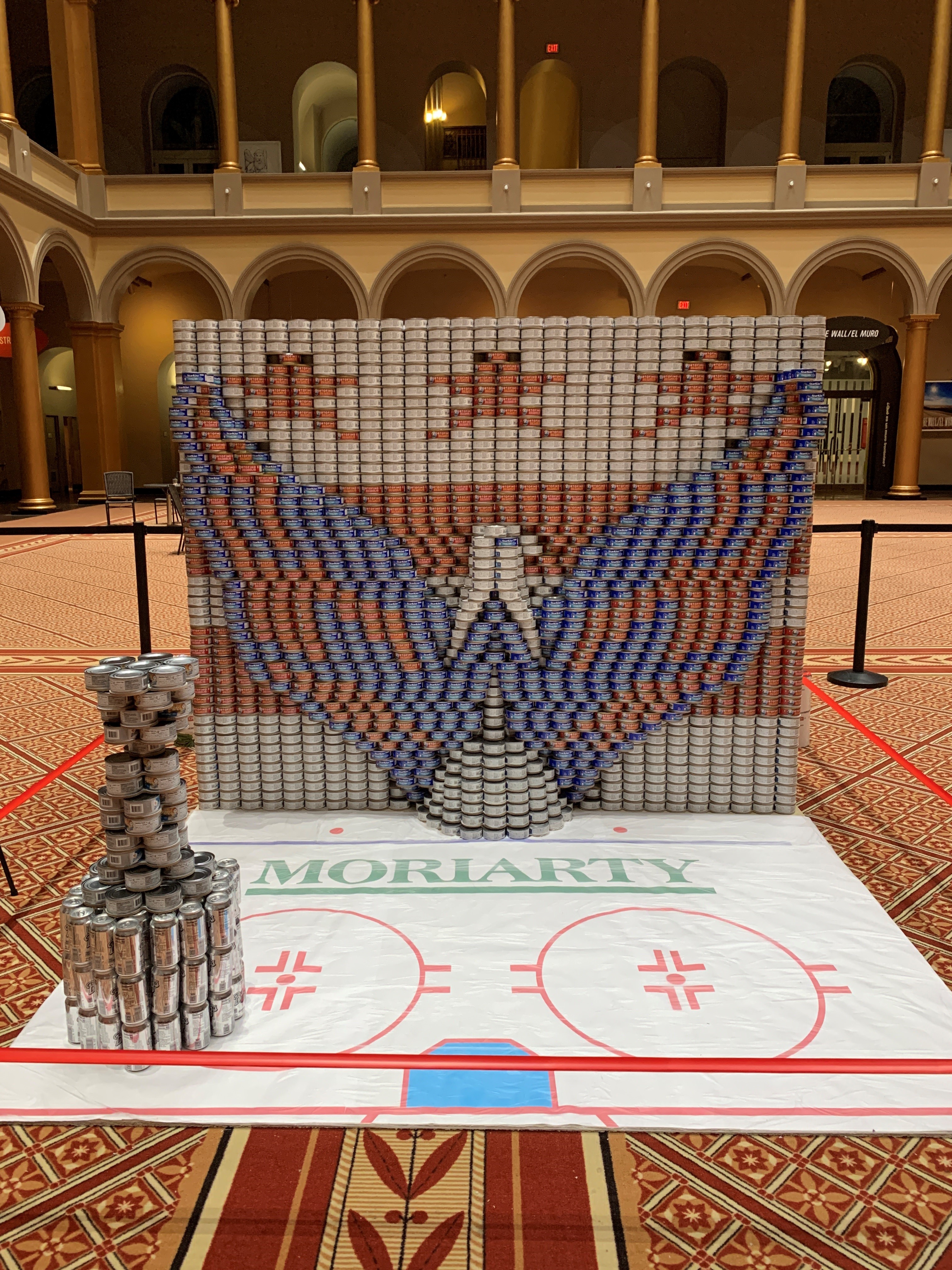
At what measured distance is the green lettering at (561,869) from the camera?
11.3 feet

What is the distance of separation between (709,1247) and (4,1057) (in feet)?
5.12

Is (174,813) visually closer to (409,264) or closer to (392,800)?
(392,800)

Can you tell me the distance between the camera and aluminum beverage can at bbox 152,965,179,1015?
8.04 ft

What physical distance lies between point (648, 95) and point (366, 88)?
542cm

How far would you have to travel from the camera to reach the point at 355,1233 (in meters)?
1.90

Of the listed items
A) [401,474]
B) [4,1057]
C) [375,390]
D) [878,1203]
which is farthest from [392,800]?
[878,1203]

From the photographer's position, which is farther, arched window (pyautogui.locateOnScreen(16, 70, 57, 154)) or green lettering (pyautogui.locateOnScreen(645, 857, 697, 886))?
arched window (pyautogui.locateOnScreen(16, 70, 57, 154))

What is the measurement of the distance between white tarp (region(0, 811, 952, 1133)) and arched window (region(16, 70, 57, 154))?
22.9m

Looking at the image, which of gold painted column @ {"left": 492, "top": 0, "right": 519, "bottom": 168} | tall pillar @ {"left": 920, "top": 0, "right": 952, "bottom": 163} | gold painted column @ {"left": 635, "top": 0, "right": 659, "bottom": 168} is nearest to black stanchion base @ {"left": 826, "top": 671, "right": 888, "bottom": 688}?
gold painted column @ {"left": 635, "top": 0, "right": 659, "bottom": 168}

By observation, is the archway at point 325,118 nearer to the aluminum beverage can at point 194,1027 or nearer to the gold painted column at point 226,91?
the gold painted column at point 226,91

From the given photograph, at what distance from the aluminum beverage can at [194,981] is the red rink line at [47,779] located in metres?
2.04

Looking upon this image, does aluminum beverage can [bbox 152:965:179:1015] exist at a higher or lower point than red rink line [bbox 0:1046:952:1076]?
lower

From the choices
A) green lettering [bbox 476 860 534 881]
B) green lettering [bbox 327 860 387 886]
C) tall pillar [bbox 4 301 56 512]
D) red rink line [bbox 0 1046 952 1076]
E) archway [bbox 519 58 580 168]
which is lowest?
green lettering [bbox 327 860 387 886]

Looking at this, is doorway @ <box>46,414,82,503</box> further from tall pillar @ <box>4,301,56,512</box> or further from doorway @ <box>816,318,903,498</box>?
doorway @ <box>816,318,903,498</box>
